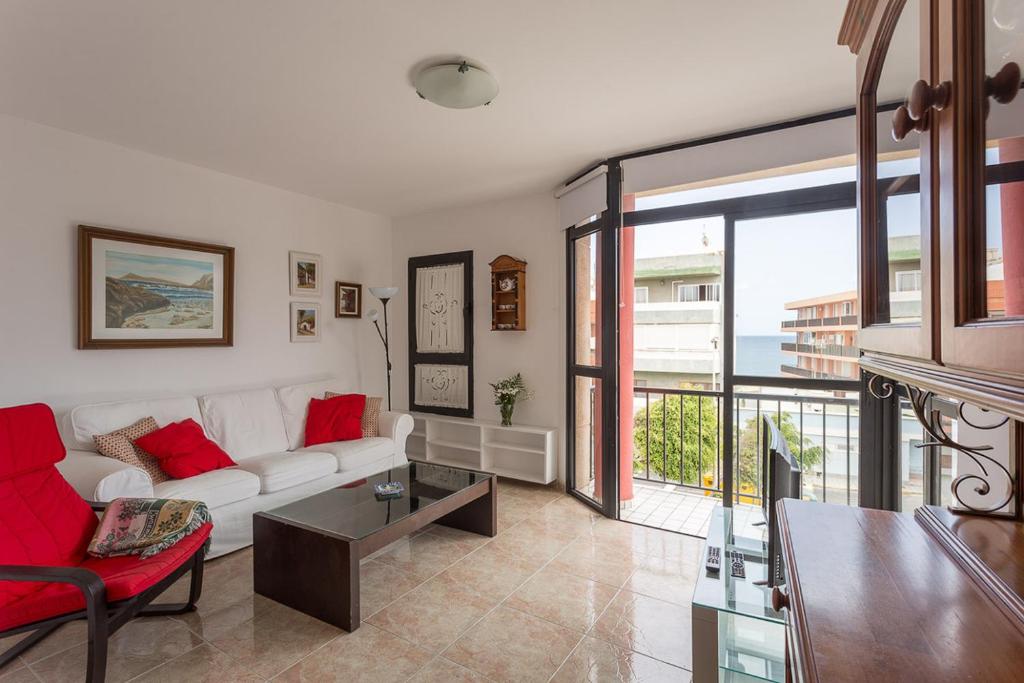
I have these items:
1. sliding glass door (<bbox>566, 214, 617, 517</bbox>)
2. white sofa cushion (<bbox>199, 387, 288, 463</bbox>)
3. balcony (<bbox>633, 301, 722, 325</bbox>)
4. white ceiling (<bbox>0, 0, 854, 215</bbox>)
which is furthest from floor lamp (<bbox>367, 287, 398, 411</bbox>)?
balcony (<bbox>633, 301, 722, 325</bbox>)

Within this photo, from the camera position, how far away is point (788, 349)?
303cm

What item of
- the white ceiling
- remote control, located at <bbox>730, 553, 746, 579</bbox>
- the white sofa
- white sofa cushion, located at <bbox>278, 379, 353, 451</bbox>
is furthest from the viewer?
white sofa cushion, located at <bbox>278, 379, 353, 451</bbox>

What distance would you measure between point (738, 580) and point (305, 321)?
3.95 meters

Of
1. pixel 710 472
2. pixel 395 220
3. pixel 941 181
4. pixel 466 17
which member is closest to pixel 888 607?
pixel 941 181

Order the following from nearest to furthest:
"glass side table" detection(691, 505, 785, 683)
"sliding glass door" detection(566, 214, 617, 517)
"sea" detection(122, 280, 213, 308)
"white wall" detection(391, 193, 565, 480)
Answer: "glass side table" detection(691, 505, 785, 683) < "sea" detection(122, 280, 213, 308) < "sliding glass door" detection(566, 214, 617, 517) < "white wall" detection(391, 193, 565, 480)

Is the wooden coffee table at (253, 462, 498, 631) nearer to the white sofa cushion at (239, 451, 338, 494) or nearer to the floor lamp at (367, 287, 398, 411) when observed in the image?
the white sofa cushion at (239, 451, 338, 494)

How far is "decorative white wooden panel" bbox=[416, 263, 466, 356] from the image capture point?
4895mm

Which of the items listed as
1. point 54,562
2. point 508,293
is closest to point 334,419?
point 508,293

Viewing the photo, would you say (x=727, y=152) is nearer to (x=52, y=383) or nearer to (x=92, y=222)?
(x=92, y=222)

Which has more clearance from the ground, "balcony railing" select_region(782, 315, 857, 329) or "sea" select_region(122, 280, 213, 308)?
"sea" select_region(122, 280, 213, 308)

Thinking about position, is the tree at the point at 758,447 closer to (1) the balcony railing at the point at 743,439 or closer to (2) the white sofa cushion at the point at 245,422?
(1) the balcony railing at the point at 743,439

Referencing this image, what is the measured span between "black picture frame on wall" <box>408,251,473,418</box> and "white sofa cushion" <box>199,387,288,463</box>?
5.04ft

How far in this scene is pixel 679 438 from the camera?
4.49m

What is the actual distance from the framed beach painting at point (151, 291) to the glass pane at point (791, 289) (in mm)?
3798
